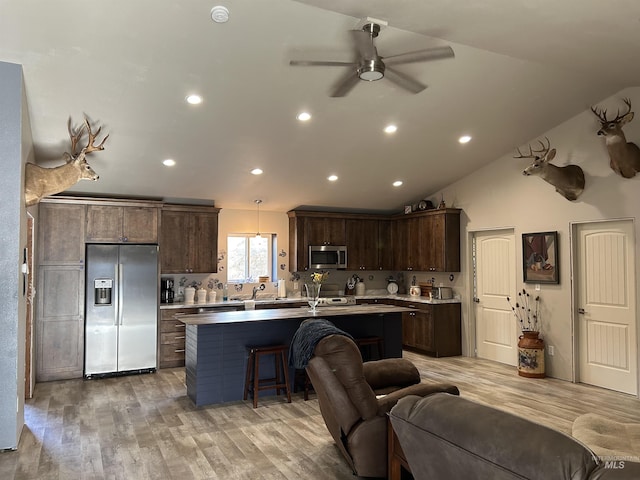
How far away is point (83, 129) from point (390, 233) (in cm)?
574

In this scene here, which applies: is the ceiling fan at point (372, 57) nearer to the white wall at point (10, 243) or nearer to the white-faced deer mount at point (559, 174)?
the white wall at point (10, 243)

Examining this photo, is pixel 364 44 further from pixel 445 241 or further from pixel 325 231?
pixel 325 231

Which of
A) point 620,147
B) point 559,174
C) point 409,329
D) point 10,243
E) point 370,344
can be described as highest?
point 620,147

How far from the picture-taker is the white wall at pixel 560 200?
5.49 metres

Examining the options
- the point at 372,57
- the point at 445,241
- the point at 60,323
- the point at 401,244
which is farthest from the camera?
the point at 401,244

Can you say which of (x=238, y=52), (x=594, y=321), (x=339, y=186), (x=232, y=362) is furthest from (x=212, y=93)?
(x=594, y=321)

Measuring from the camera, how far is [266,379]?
17.4 ft

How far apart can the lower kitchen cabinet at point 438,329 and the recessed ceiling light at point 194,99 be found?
4578mm

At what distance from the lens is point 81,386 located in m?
5.83

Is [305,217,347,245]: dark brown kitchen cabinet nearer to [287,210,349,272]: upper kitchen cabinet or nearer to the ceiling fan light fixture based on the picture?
[287,210,349,272]: upper kitchen cabinet

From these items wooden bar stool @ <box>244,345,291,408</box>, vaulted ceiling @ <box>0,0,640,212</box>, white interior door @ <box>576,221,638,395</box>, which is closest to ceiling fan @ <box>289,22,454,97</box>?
vaulted ceiling @ <box>0,0,640,212</box>

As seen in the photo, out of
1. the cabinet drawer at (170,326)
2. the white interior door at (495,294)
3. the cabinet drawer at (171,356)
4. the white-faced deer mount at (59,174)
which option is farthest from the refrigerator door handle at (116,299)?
the white interior door at (495,294)

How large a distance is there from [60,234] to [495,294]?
6.26m

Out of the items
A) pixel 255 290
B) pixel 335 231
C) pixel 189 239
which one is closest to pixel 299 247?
pixel 335 231
